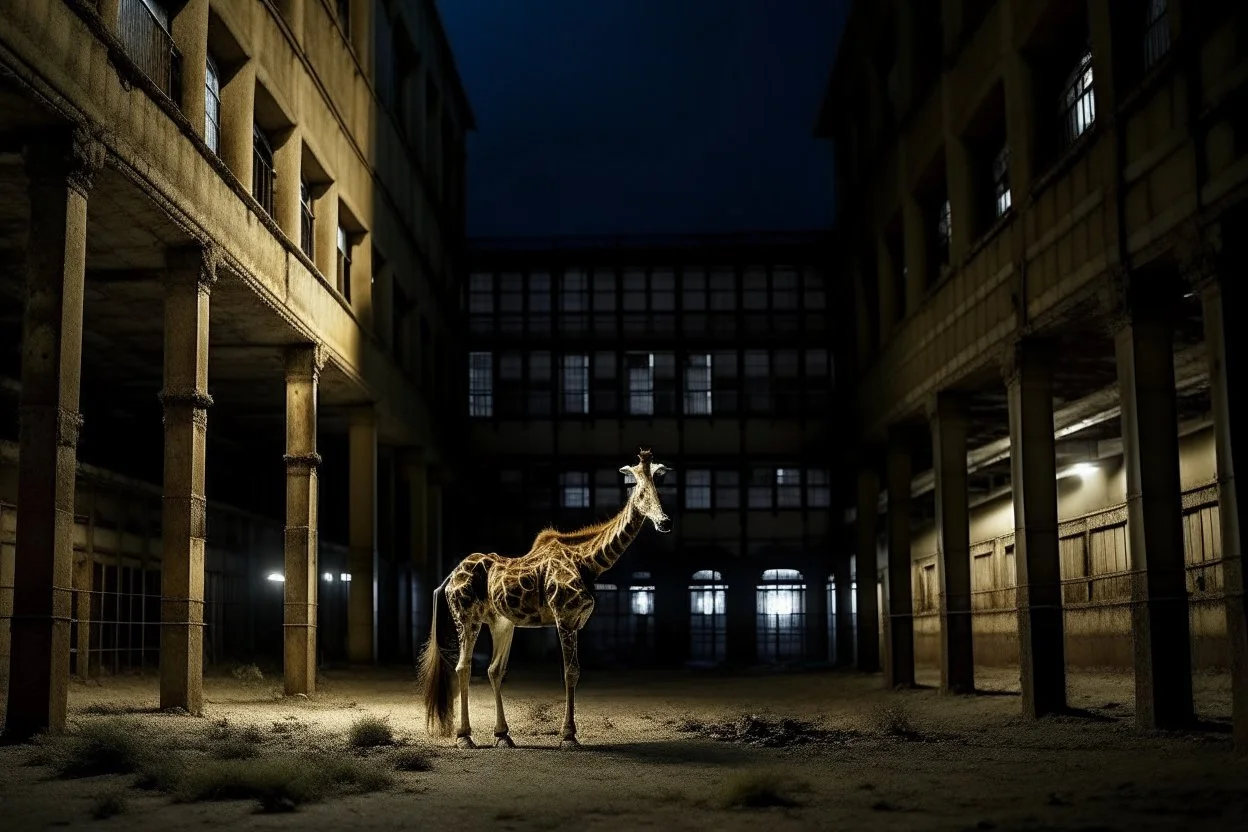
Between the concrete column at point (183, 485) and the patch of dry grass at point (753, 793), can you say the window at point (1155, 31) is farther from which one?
the concrete column at point (183, 485)

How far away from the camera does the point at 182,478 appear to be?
19.0 m

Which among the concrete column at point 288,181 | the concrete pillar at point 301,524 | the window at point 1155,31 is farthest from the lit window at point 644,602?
the window at point 1155,31

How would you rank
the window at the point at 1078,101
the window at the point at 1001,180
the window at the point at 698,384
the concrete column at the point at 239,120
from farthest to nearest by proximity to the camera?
1. the window at the point at 698,384
2. the window at the point at 1001,180
3. the concrete column at the point at 239,120
4. the window at the point at 1078,101

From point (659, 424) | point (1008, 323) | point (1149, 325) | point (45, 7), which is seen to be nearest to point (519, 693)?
point (1008, 323)

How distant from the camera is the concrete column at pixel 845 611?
1775 inches

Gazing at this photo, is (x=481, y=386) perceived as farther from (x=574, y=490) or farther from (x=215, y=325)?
(x=215, y=325)

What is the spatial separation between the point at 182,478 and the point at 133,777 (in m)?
7.08

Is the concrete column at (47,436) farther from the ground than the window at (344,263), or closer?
closer

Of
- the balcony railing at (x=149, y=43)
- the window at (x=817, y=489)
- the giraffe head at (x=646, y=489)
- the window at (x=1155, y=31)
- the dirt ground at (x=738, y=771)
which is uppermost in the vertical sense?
the balcony railing at (x=149, y=43)

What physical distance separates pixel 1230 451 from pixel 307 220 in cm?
1950

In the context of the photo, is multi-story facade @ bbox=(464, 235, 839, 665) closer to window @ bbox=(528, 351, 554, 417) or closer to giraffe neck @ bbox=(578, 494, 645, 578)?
window @ bbox=(528, 351, 554, 417)

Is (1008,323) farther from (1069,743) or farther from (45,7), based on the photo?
(45,7)

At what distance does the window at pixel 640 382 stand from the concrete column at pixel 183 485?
1203 inches

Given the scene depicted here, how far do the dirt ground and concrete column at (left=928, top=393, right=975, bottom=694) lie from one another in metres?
0.92
